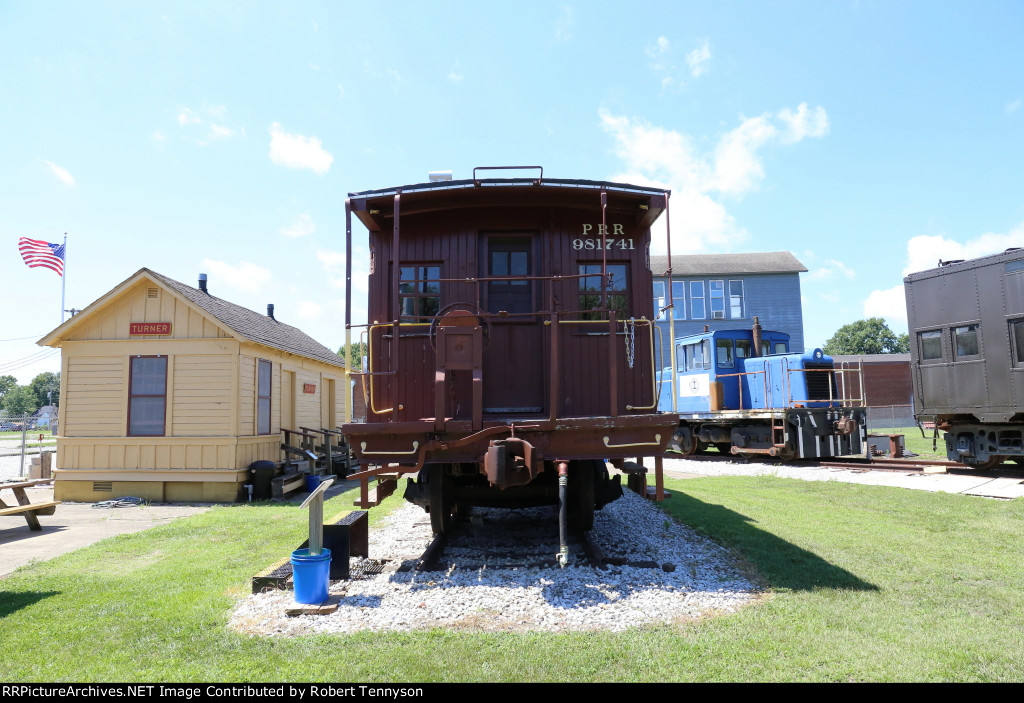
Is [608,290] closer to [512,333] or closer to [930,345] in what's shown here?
[512,333]

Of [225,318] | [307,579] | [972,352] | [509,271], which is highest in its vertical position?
[225,318]

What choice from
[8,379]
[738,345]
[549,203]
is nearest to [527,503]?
[549,203]

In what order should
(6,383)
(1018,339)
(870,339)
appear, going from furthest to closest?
(6,383)
(870,339)
(1018,339)

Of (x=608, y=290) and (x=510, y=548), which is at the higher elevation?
(x=608, y=290)

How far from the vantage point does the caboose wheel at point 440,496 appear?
6.09 metres

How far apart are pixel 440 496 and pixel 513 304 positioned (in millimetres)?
2121

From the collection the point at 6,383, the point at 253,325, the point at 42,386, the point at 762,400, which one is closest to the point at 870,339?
the point at 762,400

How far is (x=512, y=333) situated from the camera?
249 inches

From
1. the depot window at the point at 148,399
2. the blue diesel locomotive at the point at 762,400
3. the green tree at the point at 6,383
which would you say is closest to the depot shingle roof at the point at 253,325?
the depot window at the point at 148,399

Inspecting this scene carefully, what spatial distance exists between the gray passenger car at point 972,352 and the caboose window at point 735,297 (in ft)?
58.9

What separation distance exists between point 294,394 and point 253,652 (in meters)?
11.5

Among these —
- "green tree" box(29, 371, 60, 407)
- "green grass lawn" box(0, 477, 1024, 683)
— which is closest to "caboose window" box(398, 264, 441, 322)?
"green grass lawn" box(0, 477, 1024, 683)

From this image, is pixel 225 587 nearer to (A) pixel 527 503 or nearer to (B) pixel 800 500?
(A) pixel 527 503

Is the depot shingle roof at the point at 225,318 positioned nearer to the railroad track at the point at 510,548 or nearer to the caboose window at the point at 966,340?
the railroad track at the point at 510,548
